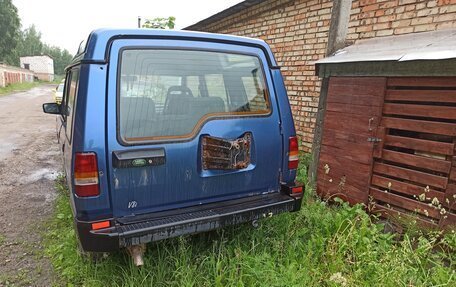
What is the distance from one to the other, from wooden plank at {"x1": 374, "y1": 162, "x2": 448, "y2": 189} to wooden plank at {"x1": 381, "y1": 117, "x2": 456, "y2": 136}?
0.42m

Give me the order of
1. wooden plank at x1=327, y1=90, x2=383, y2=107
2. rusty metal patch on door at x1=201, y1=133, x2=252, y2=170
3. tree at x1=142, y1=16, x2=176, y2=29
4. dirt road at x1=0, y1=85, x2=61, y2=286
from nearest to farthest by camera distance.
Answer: rusty metal patch on door at x1=201, y1=133, x2=252, y2=170 → dirt road at x1=0, y1=85, x2=61, y2=286 → wooden plank at x1=327, y1=90, x2=383, y2=107 → tree at x1=142, y1=16, x2=176, y2=29

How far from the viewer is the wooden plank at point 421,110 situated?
9.45 feet

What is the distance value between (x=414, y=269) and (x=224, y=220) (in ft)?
5.28

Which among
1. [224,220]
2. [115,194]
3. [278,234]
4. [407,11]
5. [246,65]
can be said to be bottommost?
[278,234]

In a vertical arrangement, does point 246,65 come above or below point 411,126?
above

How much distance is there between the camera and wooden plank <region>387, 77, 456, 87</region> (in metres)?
2.86

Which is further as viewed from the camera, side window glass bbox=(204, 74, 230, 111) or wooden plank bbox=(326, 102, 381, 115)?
wooden plank bbox=(326, 102, 381, 115)

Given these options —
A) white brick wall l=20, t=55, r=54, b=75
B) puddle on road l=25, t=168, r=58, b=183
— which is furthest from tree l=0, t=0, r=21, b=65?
puddle on road l=25, t=168, r=58, b=183

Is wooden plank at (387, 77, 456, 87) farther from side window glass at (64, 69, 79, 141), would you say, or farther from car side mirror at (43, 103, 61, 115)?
car side mirror at (43, 103, 61, 115)

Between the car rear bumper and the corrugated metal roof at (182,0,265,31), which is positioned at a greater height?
the corrugated metal roof at (182,0,265,31)

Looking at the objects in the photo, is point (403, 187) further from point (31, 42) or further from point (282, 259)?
point (31, 42)

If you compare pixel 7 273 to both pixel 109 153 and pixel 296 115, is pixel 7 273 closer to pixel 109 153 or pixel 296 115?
pixel 109 153

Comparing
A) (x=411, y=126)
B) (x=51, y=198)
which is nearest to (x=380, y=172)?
(x=411, y=126)

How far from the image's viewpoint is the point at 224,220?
2346 mm
